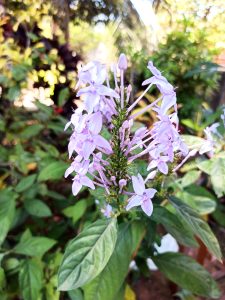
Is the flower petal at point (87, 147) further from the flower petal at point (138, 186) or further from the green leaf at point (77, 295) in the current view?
the green leaf at point (77, 295)

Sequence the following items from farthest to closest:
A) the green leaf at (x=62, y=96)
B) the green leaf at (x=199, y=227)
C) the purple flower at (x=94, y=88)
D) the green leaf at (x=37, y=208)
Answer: the green leaf at (x=62, y=96)
the green leaf at (x=37, y=208)
the green leaf at (x=199, y=227)
the purple flower at (x=94, y=88)

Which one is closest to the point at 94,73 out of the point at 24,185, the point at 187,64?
the point at 24,185

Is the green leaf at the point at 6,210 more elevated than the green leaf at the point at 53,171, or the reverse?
the green leaf at the point at 53,171

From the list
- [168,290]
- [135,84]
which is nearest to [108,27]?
[135,84]

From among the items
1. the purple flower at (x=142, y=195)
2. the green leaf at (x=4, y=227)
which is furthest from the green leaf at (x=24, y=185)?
the purple flower at (x=142, y=195)

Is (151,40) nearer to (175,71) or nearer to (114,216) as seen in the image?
(175,71)
